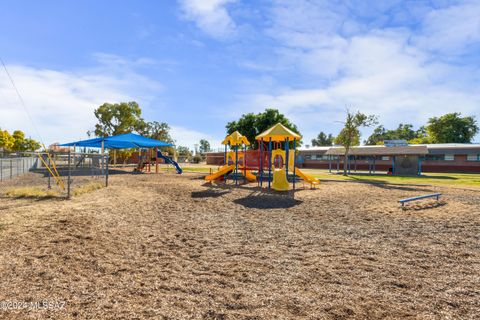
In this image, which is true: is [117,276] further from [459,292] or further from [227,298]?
[459,292]

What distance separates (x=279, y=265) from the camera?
4.75m

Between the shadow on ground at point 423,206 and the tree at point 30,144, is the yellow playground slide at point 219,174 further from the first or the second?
the tree at point 30,144

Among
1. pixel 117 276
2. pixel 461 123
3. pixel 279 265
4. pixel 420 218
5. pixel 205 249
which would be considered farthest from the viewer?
pixel 461 123

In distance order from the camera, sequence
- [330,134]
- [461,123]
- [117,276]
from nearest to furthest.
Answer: [117,276], [461,123], [330,134]

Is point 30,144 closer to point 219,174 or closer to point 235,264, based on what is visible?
point 219,174

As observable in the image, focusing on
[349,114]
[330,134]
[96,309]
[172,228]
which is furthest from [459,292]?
[330,134]

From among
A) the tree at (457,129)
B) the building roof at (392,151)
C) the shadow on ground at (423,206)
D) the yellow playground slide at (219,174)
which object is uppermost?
the tree at (457,129)

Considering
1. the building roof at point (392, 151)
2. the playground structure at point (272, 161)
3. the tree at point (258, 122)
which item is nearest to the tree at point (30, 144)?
the tree at point (258, 122)

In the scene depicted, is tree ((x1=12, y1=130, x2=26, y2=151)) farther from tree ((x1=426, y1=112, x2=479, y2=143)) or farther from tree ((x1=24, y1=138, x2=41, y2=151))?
tree ((x1=426, y1=112, x2=479, y2=143))

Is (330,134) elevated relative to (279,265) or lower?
elevated

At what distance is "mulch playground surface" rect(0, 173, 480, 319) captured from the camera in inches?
134

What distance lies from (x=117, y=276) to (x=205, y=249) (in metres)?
1.78

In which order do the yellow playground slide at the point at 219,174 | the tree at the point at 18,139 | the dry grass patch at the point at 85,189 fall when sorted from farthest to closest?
the tree at the point at 18,139, the yellow playground slide at the point at 219,174, the dry grass patch at the point at 85,189

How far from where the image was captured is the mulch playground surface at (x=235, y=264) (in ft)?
11.2
